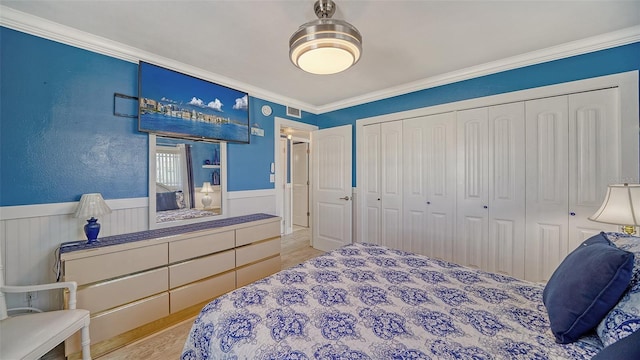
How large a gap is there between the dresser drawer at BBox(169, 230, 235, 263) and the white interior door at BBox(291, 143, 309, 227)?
11.4ft

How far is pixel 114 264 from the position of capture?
5.77 feet

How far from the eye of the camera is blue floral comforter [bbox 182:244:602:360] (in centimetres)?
89

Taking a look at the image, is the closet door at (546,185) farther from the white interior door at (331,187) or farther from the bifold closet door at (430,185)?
the white interior door at (331,187)

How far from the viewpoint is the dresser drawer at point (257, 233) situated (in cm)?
256

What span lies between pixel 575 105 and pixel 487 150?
76 centimetres

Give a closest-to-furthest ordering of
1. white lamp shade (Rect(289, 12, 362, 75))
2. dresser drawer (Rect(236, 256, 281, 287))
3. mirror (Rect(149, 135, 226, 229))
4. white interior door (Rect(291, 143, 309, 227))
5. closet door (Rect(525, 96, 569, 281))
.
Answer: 1. white lamp shade (Rect(289, 12, 362, 75))
2. closet door (Rect(525, 96, 569, 281))
3. mirror (Rect(149, 135, 226, 229))
4. dresser drawer (Rect(236, 256, 281, 287))
5. white interior door (Rect(291, 143, 309, 227))

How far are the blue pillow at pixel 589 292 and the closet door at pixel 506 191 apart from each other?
68.7 inches

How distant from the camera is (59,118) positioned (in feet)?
6.17

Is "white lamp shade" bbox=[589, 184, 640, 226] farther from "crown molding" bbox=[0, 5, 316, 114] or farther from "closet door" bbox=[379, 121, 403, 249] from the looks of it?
"crown molding" bbox=[0, 5, 316, 114]

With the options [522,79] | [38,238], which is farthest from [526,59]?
[38,238]

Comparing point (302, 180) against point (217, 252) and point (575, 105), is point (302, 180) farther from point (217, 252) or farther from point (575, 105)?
point (575, 105)

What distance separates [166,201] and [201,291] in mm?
986

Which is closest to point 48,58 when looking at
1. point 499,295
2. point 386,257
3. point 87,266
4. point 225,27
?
point 225,27

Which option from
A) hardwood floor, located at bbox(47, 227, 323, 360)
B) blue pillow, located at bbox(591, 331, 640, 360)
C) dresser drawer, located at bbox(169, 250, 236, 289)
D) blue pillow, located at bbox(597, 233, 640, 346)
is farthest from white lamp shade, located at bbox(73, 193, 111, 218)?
blue pillow, located at bbox(597, 233, 640, 346)
